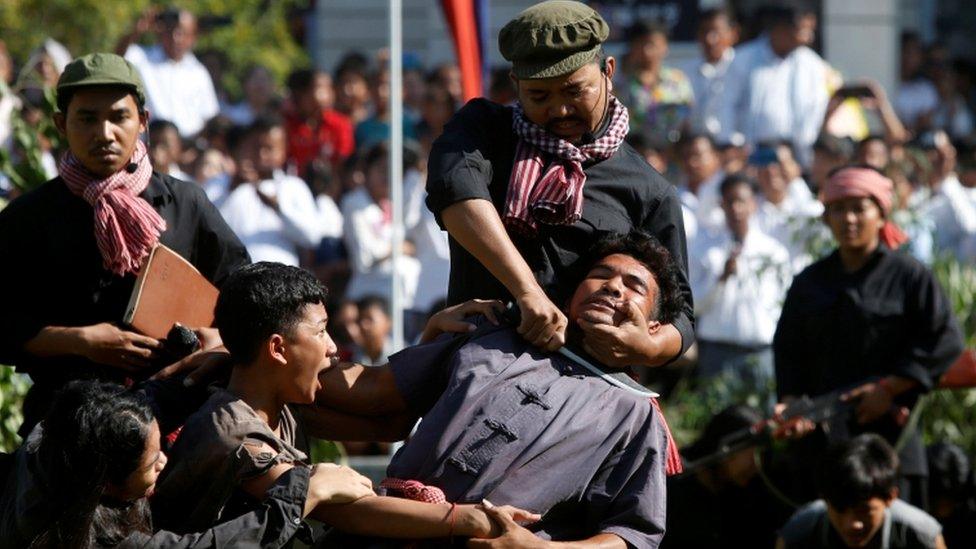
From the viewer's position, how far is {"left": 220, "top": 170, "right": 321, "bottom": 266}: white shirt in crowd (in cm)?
1057

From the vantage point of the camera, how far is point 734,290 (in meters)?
10.5

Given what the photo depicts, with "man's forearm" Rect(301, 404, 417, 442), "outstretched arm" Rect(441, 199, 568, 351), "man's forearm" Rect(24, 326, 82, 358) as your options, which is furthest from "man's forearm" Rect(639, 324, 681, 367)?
"man's forearm" Rect(24, 326, 82, 358)

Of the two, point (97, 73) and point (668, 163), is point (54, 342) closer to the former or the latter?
point (97, 73)

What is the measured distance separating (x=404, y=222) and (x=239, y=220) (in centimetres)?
106

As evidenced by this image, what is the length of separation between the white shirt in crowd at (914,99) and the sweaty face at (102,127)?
999 cm

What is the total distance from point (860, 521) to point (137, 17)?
8.49m

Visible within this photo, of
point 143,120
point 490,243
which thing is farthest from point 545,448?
point 143,120

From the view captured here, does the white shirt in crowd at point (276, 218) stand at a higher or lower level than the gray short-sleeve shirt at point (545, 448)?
lower

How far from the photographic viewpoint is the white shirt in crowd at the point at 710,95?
12.5 metres

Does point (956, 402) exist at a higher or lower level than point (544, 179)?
lower

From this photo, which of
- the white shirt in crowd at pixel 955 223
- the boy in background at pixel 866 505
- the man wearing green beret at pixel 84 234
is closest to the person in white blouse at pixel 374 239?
the white shirt in crowd at pixel 955 223

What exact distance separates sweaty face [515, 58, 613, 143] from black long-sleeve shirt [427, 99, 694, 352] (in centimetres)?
12

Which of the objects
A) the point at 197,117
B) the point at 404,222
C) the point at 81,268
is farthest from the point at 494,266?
the point at 197,117

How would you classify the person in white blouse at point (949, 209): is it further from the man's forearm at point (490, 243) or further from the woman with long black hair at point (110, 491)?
the woman with long black hair at point (110, 491)
